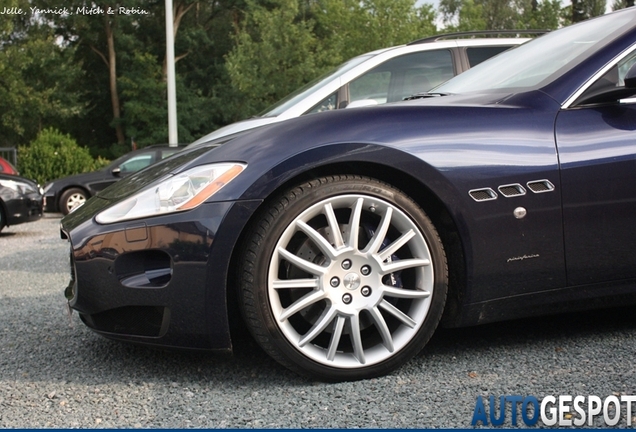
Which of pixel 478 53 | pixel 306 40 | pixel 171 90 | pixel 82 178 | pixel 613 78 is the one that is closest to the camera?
pixel 613 78

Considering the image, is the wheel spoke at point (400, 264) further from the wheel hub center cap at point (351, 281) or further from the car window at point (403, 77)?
the car window at point (403, 77)

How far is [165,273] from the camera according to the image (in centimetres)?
280

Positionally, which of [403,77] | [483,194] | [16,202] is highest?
[403,77]

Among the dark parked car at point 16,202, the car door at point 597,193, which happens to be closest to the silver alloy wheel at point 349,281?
the car door at point 597,193

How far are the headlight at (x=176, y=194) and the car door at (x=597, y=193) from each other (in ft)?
4.16

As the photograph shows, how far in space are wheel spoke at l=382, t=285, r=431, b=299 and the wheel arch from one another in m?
0.17

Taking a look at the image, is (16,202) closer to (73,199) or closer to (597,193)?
(73,199)

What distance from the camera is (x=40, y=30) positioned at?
34375 millimetres

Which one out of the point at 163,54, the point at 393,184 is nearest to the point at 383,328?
the point at 393,184

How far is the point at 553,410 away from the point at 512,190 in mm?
847

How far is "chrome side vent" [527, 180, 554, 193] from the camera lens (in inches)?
116

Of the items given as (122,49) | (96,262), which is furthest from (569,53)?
(122,49)

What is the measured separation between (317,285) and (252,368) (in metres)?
0.54

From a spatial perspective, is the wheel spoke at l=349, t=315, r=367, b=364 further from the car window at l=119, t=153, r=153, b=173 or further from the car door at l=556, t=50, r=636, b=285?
the car window at l=119, t=153, r=153, b=173
